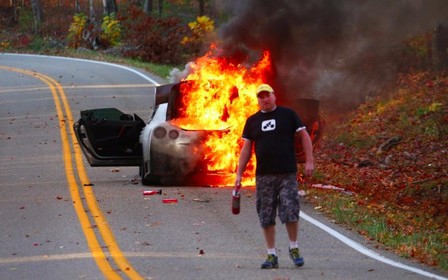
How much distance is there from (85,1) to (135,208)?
56.2m

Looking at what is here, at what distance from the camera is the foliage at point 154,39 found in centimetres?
4478

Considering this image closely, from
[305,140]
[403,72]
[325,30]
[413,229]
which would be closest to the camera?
[305,140]

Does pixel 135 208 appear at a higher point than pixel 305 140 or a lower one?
lower

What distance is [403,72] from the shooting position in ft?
101

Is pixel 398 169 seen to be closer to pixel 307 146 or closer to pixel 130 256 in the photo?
pixel 307 146

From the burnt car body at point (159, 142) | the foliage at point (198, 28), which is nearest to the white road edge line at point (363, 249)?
the burnt car body at point (159, 142)

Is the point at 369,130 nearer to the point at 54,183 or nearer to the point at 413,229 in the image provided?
the point at 54,183

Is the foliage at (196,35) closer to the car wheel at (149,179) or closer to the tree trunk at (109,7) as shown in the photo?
the tree trunk at (109,7)

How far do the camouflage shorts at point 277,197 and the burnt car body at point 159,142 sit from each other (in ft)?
17.7

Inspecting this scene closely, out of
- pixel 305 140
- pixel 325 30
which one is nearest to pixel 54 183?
pixel 325 30

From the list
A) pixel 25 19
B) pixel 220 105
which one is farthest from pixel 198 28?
pixel 220 105

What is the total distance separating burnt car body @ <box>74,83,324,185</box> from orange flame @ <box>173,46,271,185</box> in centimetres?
14

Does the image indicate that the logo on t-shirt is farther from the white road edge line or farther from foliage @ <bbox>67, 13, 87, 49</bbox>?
foliage @ <bbox>67, 13, 87, 49</bbox>

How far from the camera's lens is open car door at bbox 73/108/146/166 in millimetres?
17078
